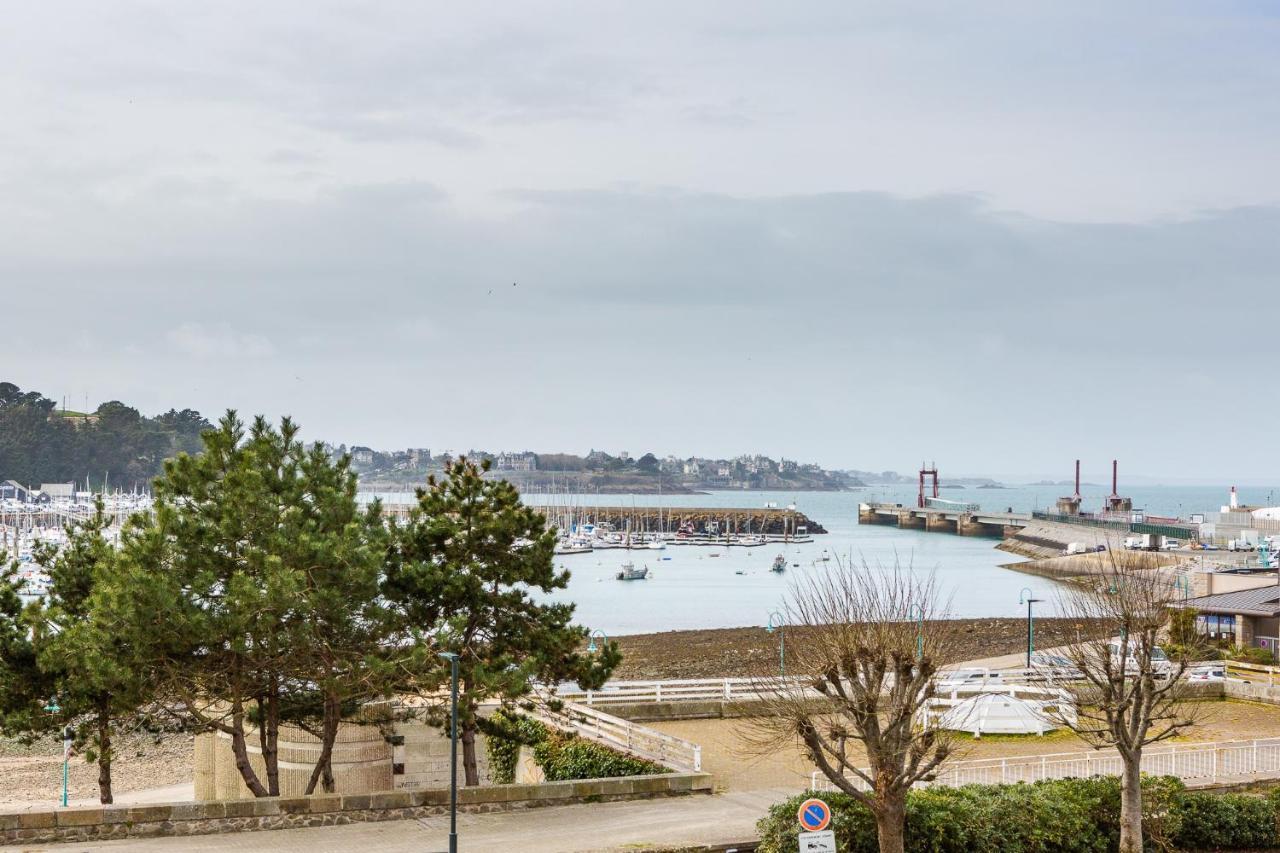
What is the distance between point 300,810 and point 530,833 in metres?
3.85

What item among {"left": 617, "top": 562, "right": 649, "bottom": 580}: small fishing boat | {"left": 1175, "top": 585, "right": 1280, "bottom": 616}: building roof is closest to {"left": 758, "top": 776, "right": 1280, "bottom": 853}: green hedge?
{"left": 1175, "top": 585, "right": 1280, "bottom": 616}: building roof

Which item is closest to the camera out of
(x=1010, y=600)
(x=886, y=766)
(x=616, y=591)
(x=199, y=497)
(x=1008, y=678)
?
(x=886, y=766)

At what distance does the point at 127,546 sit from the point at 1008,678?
24810mm

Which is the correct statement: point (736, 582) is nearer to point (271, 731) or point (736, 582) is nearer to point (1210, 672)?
point (1210, 672)

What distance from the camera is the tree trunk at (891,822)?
18.7 metres

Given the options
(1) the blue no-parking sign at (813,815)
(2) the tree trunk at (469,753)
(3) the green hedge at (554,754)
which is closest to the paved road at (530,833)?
(3) the green hedge at (554,754)

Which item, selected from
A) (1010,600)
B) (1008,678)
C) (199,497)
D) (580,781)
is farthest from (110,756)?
(1010,600)

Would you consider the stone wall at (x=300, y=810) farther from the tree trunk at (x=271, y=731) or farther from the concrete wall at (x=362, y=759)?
the concrete wall at (x=362, y=759)

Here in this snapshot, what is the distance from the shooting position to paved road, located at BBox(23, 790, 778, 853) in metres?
20.5

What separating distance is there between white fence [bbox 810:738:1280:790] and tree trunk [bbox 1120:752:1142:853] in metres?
2.94

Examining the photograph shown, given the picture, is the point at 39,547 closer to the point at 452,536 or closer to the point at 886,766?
the point at 452,536

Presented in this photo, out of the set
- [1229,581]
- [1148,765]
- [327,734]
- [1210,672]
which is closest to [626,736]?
[327,734]

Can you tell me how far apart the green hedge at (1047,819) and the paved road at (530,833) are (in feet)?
6.09

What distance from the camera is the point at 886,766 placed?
738 inches
